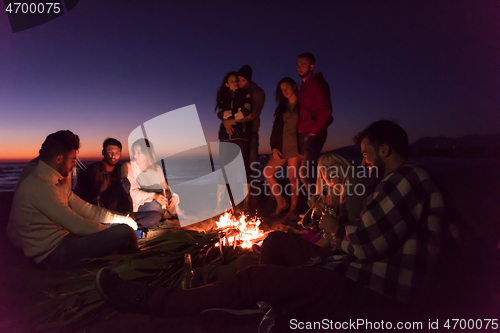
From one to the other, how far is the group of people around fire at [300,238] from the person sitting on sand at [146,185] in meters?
0.21

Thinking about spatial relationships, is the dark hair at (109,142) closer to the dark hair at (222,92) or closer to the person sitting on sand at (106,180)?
the person sitting on sand at (106,180)

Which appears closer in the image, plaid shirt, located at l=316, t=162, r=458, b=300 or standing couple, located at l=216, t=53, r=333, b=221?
plaid shirt, located at l=316, t=162, r=458, b=300

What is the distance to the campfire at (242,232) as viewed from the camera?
312cm

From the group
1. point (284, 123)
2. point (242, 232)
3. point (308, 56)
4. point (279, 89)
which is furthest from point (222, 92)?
point (242, 232)

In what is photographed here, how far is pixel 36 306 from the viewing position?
6.89ft

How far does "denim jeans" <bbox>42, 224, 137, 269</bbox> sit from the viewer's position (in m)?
2.41

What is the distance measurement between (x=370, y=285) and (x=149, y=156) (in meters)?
3.59

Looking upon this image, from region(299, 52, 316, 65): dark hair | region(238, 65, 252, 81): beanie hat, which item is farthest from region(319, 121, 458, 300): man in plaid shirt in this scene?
region(238, 65, 252, 81): beanie hat

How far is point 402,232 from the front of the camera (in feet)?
5.17

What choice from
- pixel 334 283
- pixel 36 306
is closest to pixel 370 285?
pixel 334 283

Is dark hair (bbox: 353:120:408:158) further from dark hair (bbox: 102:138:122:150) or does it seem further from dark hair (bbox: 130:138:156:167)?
dark hair (bbox: 102:138:122:150)

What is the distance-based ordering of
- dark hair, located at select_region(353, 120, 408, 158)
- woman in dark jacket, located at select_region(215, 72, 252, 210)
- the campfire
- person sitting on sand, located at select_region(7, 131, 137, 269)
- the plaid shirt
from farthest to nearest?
woman in dark jacket, located at select_region(215, 72, 252, 210) < the campfire < person sitting on sand, located at select_region(7, 131, 137, 269) < dark hair, located at select_region(353, 120, 408, 158) < the plaid shirt

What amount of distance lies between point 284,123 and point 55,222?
3.41m

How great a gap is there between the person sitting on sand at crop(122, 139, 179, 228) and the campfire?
1051 millimetres
